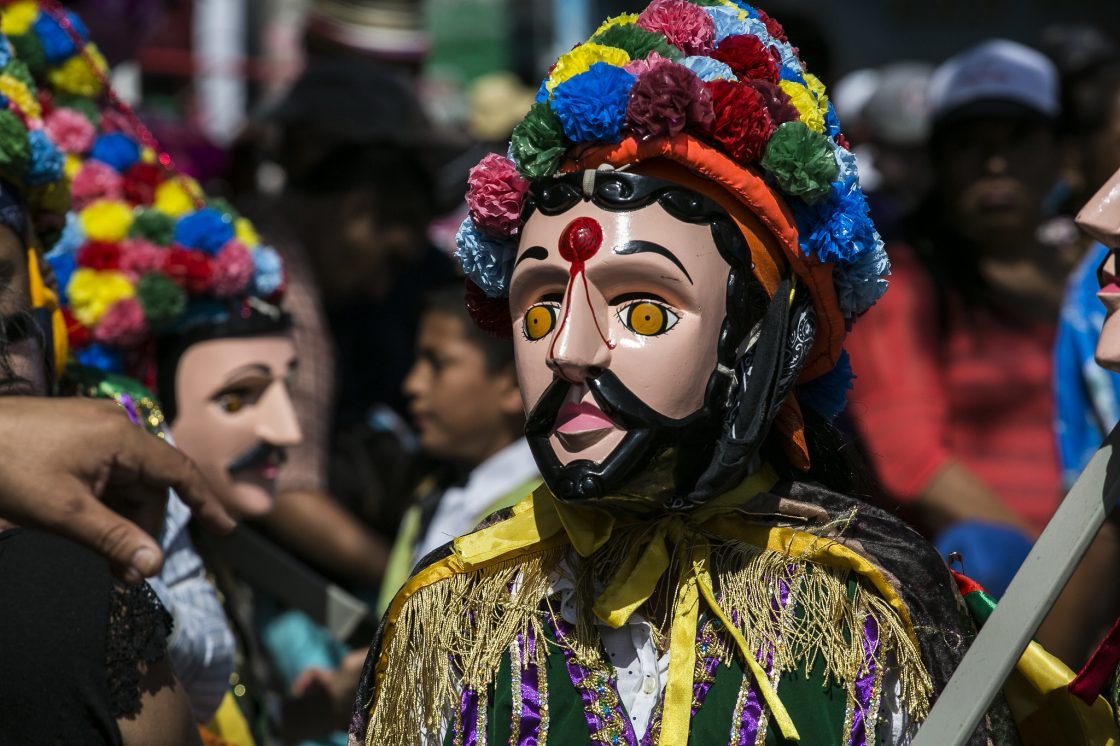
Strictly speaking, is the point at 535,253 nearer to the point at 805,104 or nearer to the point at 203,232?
the point at 805,104

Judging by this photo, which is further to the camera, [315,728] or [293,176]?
[293,176]

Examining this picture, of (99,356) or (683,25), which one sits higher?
(683,25)

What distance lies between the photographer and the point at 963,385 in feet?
16.1

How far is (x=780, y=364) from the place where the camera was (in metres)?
2.46

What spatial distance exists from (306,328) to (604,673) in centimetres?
278

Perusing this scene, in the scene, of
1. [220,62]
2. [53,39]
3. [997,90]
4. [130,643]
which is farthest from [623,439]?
[220,62]

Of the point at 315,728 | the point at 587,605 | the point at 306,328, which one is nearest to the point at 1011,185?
the point at 306,328

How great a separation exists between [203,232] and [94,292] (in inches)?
11.6

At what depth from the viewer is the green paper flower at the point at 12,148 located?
112 inches

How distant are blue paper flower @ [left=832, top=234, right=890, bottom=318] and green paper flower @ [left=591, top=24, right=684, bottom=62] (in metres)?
0.43

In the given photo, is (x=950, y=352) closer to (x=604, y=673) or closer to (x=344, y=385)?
(x=344, y=385)

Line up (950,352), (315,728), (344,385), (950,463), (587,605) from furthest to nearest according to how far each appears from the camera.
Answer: (344,385), (950,352), (950,463), (315,728), (587,605)

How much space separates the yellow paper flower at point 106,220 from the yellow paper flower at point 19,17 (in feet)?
1.45

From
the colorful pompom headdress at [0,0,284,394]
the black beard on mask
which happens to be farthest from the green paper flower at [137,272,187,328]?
the black beard on mask
